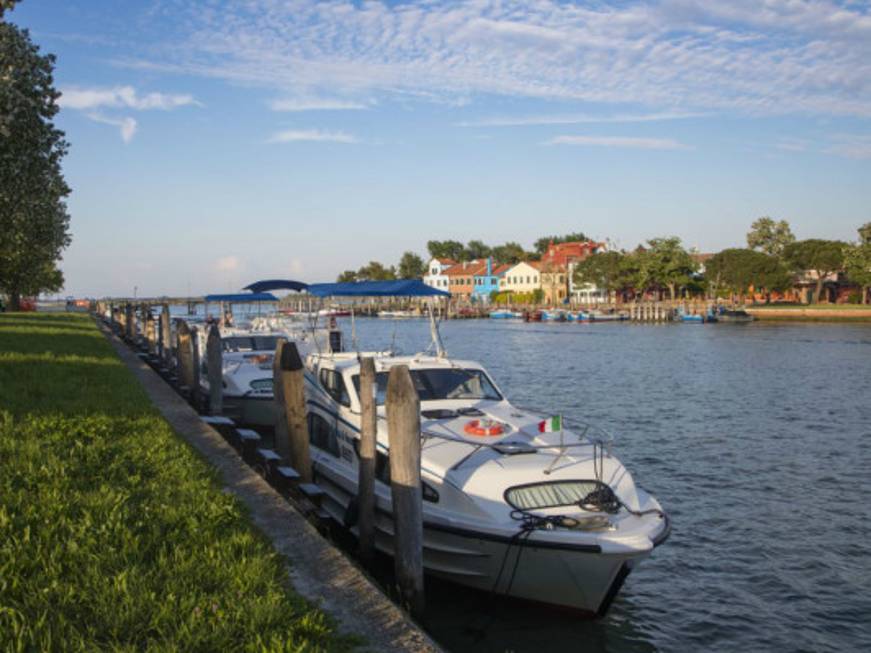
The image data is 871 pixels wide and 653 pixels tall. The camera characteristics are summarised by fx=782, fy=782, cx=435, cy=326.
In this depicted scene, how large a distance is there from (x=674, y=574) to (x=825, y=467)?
31.2ft

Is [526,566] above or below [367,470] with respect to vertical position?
below

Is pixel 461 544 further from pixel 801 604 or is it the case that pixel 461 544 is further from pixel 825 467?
pixel 825 467

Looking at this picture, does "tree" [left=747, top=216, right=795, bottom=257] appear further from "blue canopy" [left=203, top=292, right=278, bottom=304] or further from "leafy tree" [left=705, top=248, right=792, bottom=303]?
"blue canopy" [left=203, top=292, right=278, bottom=304]

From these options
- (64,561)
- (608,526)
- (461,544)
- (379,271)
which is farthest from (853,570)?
(379,271)

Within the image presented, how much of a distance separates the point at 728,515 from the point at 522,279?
437 ft

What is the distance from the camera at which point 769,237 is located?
120812 mm

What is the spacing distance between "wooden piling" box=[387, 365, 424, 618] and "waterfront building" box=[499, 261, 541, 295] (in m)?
137

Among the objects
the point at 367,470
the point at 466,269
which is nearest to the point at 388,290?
the point at 367,470

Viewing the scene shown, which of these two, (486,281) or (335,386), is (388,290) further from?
(486,281)

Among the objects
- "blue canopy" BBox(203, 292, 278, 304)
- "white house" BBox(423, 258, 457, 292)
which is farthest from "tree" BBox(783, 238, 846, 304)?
"blue canopy" BBox(203, 292, 278, 304)

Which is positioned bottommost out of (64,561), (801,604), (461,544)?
(801,604)

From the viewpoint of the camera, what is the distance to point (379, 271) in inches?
7343

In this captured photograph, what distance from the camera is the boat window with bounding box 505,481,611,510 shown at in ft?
34.0

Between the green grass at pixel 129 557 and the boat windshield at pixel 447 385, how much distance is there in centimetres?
396
